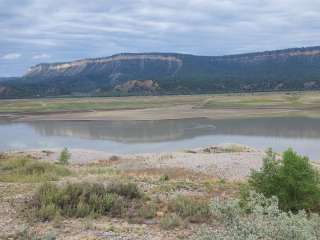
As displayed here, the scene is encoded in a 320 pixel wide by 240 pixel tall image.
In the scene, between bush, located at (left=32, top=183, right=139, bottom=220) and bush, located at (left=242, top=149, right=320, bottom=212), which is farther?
bush, located at (left=242, top=149, right=320, bottom=212)

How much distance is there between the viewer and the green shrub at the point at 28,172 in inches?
598

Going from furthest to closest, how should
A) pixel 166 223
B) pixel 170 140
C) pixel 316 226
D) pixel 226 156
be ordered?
pixel 170 140
pixel 226 156
pixel 166 223
pixel 316 226

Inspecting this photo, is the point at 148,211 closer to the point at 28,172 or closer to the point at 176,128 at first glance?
the point at 28,172

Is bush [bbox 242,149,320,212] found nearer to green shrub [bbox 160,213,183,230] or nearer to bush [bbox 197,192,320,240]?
green shrub [bbox 160,213,183,230]

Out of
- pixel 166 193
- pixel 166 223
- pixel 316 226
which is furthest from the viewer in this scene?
pixel 166 193

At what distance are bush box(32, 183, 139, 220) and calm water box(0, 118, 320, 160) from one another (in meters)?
20.8

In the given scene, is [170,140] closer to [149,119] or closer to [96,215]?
[149,119]

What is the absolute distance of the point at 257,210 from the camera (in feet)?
20.1

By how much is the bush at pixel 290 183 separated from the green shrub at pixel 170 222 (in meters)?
1.81

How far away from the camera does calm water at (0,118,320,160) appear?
38.2 m

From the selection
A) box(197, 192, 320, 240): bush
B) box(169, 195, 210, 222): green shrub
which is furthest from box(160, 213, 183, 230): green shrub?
box(197, 192, 320, 240): bush

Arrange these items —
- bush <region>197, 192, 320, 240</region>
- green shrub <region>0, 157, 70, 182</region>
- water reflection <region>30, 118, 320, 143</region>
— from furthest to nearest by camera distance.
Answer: water reflection <region>30, 118, 320, 143</region> → green shrub <region>0, 157, 70, 182</region> → bush <region>197, 192, 320, 240</region>

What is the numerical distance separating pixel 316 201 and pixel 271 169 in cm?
116

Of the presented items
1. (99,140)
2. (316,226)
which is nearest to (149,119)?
(99,140)
